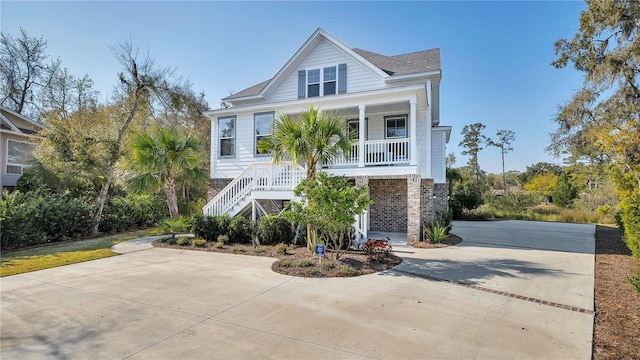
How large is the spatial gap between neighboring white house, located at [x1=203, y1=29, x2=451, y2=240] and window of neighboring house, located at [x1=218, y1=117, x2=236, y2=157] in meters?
0.05

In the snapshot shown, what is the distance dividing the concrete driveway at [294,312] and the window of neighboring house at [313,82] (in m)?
9.21

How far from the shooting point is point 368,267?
7695 millimetres

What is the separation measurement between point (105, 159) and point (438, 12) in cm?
1572

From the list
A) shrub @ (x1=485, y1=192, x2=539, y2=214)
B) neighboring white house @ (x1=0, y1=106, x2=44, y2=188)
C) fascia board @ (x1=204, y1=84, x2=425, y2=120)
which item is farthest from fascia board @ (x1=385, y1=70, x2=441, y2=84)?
neighboring white house @ (x1=0, y1=106, x2=44, y2=188)

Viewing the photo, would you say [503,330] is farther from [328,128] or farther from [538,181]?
[538,181]

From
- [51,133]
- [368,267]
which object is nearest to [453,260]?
[368,267]

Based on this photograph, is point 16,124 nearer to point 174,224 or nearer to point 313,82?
point 174,224

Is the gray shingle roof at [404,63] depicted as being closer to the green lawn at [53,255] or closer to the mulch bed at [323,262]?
the mulch bed at [323,262]

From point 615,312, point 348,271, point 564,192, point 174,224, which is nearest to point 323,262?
point 348,271

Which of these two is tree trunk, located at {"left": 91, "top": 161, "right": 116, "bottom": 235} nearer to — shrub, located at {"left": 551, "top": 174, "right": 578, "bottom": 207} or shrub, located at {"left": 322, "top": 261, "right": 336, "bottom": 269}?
shrub, located at {"left": 322, "top": 261, "right": 336, "bottom": 269}

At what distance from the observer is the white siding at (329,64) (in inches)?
544

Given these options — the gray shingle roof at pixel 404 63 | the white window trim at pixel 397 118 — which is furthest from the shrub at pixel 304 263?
the gray shingle roof at pixel 404 63

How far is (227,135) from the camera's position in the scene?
598 inches

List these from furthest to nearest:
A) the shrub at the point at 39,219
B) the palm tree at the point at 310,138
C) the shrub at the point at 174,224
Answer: the shrub at the point at 174,224, the shrub at the point at 39,219, the palm tree at the point at 310,138
